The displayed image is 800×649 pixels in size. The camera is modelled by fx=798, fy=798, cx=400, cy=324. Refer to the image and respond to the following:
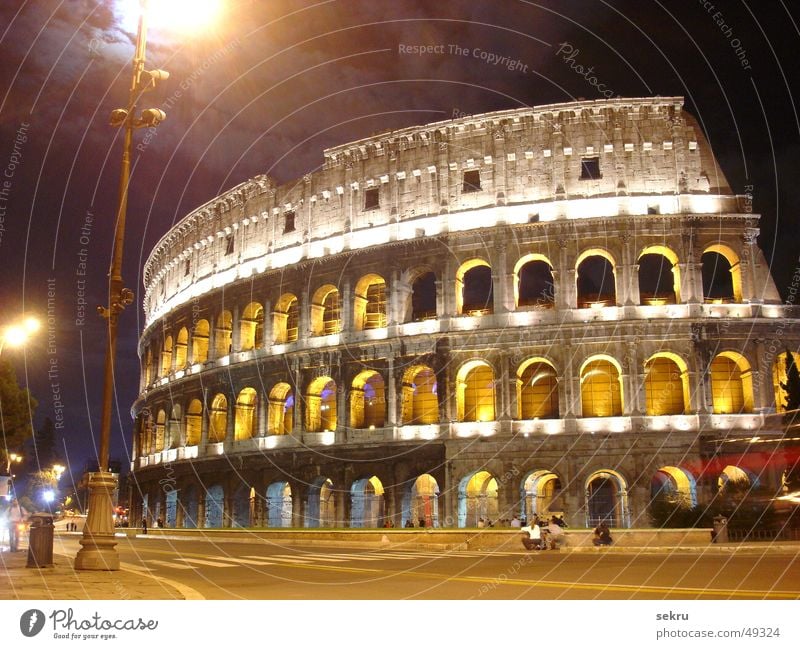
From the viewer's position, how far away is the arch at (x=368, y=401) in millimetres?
34875

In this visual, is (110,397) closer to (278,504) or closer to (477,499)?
(477,499)

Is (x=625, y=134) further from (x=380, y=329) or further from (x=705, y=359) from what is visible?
(x=380, y=329)

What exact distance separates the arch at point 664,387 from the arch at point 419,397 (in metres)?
8.66

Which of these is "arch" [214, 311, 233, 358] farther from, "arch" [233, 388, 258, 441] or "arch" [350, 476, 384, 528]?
"arch" [350, 476, 384, 528]

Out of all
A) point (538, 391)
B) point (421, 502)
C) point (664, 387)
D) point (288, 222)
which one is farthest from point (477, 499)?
point (288, 222)

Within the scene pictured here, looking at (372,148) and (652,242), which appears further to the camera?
(372,148)

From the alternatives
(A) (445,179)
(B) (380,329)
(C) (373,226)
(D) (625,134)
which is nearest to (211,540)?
(B) (380,329)

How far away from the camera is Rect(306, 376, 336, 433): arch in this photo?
118 feet

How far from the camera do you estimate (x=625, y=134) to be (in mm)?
32438

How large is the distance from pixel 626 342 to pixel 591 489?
6.52 m

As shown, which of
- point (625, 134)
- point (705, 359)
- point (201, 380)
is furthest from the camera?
point (201, 380)

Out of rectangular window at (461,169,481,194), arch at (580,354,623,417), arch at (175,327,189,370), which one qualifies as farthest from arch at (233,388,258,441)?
arch at (580,354,623,417)

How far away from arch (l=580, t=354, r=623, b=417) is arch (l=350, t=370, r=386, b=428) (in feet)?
28.1

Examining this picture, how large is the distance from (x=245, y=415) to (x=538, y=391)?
47.9 feet
